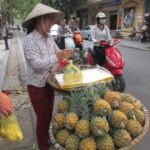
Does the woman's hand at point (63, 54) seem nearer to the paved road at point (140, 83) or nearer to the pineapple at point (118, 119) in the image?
the pineapple at point (118, 119)

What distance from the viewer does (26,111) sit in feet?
16.3

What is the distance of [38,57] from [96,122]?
1033mm

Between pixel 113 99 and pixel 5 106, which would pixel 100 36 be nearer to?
pixel 113 99

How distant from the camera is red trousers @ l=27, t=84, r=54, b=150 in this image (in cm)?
301

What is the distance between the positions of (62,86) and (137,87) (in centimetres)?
409

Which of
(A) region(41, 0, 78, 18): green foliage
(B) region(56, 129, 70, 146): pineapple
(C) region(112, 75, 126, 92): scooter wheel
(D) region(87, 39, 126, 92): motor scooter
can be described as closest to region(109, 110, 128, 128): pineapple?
(B) region(56, 129, 70, 146): pineapple

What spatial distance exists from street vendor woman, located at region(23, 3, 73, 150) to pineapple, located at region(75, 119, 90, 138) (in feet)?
2.87

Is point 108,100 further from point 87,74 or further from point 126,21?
point 126,21

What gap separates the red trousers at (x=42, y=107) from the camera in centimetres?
301

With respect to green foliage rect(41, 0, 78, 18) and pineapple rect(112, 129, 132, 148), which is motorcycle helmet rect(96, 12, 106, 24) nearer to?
pineapple rect(112, 129, 132, 148)

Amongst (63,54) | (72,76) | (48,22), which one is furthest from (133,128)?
(48,22)

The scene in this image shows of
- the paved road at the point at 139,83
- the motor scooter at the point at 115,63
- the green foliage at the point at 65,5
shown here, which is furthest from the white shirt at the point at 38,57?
the green foliage at the point at 65,5

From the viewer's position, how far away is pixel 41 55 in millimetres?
2793

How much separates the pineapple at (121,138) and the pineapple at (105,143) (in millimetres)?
38
